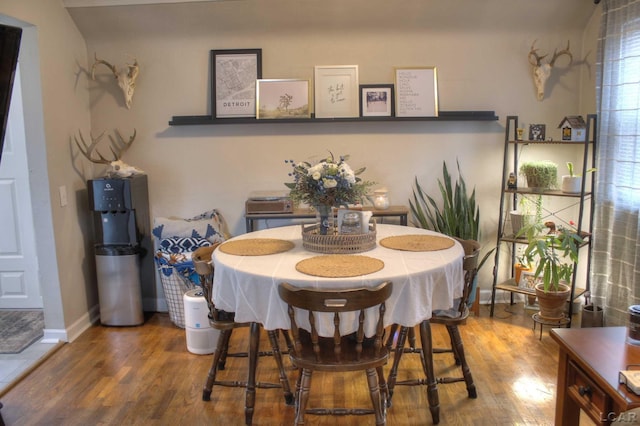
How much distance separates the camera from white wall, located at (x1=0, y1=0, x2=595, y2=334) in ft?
11.9

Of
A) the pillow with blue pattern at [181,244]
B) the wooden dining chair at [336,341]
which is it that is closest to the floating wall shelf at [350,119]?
the pillow with blue pattern at [181,244]

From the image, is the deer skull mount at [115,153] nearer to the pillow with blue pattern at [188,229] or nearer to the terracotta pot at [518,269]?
the pillow with blue pattern at [188,229]

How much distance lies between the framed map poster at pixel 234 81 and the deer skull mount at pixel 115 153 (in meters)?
0.68

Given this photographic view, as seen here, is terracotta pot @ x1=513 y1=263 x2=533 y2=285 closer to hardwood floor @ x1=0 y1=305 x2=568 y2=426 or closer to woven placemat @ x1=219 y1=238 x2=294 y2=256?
A: hardwood floor @ x1=0 y1=305 x2=568 y2=426

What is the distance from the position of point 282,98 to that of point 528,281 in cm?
216

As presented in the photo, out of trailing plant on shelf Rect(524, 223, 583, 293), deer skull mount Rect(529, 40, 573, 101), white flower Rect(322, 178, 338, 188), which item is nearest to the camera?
white flower Rect(322, 178, 338, 188)

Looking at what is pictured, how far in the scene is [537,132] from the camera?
3.69m

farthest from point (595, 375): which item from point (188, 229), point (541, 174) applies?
point (188, 229)

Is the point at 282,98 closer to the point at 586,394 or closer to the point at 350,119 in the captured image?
the point at 350,119

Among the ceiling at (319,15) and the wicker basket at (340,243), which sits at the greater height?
the ceiling at (319,15)

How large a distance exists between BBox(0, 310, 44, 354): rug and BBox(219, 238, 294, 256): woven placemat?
67.1 inches

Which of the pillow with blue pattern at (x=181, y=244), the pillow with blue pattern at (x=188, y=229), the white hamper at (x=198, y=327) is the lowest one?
the white hamper at (x=198, y=327)

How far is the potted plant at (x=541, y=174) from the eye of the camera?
11.8ft

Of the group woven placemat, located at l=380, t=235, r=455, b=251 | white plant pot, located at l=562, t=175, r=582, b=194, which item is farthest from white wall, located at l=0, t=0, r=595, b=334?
woven placemat, located at l=380, t=235, r=455, b=251
